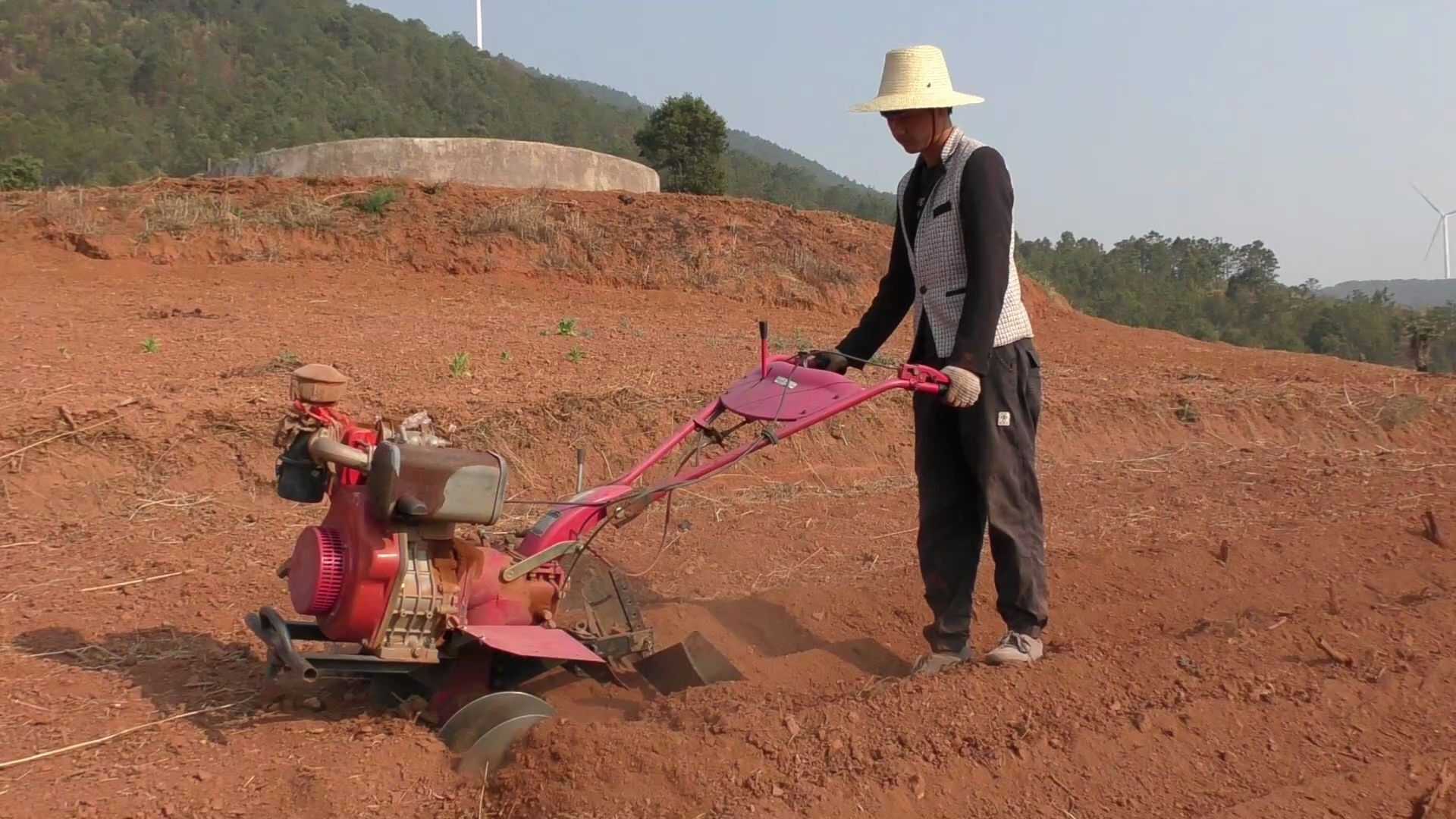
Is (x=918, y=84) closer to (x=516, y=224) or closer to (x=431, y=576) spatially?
(x=431, y=576)

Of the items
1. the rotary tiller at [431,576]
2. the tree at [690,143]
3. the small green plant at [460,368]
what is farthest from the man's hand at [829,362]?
the tree at [690,143]

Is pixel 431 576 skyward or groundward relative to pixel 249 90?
groundward

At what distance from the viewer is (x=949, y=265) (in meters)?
3.86

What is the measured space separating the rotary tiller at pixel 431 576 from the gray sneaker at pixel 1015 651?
929mm

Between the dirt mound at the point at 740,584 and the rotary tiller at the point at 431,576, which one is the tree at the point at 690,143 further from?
the rotary tiller at the point at 431,576

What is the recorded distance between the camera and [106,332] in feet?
26.0

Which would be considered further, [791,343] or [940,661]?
[791,343]

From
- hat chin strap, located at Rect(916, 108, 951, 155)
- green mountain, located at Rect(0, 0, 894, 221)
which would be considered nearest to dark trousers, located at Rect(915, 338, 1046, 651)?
hat chin strap, located at Rect(916, 108, 951, 155)

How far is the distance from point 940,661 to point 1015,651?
282 mm

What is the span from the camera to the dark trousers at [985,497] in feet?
12.5

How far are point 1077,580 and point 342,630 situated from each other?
127 inches

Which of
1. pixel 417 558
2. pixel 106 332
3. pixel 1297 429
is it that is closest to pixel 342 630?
pixel 417 558

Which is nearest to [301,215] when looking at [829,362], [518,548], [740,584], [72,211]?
[72,211]

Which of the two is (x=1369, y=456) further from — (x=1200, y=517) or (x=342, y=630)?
(x=342, y=630)
